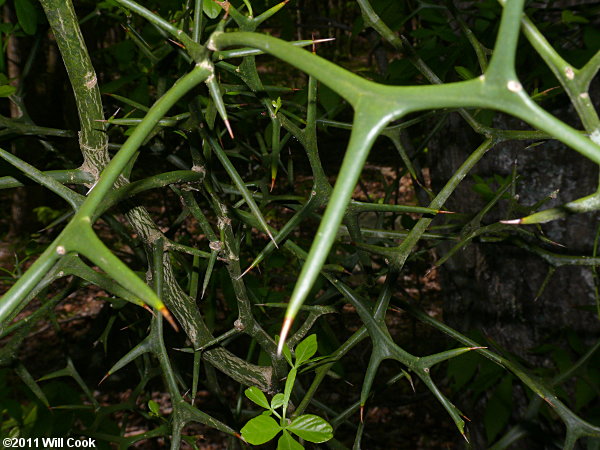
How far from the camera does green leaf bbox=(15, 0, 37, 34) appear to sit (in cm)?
96

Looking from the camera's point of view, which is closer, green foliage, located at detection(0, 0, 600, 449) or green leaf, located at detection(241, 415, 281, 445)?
green foliage, located at detection(0, 0, 600, 449)

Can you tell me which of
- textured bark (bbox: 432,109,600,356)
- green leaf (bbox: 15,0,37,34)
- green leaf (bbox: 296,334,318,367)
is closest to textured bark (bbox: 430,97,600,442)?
textured bark (bbox: 432,109,600,356)

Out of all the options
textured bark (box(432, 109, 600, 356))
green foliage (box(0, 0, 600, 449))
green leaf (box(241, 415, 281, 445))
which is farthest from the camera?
textured bark (box(432, 109, 600, 356))

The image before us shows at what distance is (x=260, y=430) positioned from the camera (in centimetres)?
55

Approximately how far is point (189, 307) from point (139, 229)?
5.1 inches

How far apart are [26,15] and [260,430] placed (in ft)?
2.82

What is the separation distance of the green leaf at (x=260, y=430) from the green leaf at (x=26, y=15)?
0.84 m

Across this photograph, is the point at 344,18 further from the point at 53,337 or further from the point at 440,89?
the point at 440,89

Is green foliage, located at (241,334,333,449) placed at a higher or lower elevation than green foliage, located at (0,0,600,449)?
lower

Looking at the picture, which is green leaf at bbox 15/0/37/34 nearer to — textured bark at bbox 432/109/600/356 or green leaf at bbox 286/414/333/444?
green leaf at bbox 286/414/333/444

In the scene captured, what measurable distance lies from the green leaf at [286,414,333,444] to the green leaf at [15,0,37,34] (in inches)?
33.8

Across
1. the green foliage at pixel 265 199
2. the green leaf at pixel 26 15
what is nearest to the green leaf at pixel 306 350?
the green foliage at pixel 265 199

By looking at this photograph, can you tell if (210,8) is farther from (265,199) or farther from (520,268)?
(520,268)

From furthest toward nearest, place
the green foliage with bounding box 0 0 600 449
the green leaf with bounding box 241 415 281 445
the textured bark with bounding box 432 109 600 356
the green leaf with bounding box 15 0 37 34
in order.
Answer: the textured bark with bounding box 432 109 600 356 → the green leaf with bounding box 15 0 37 34 → the green leaf with bounding box 241 415 281 445 → the green foliage with bounding box 0 0 600 449
